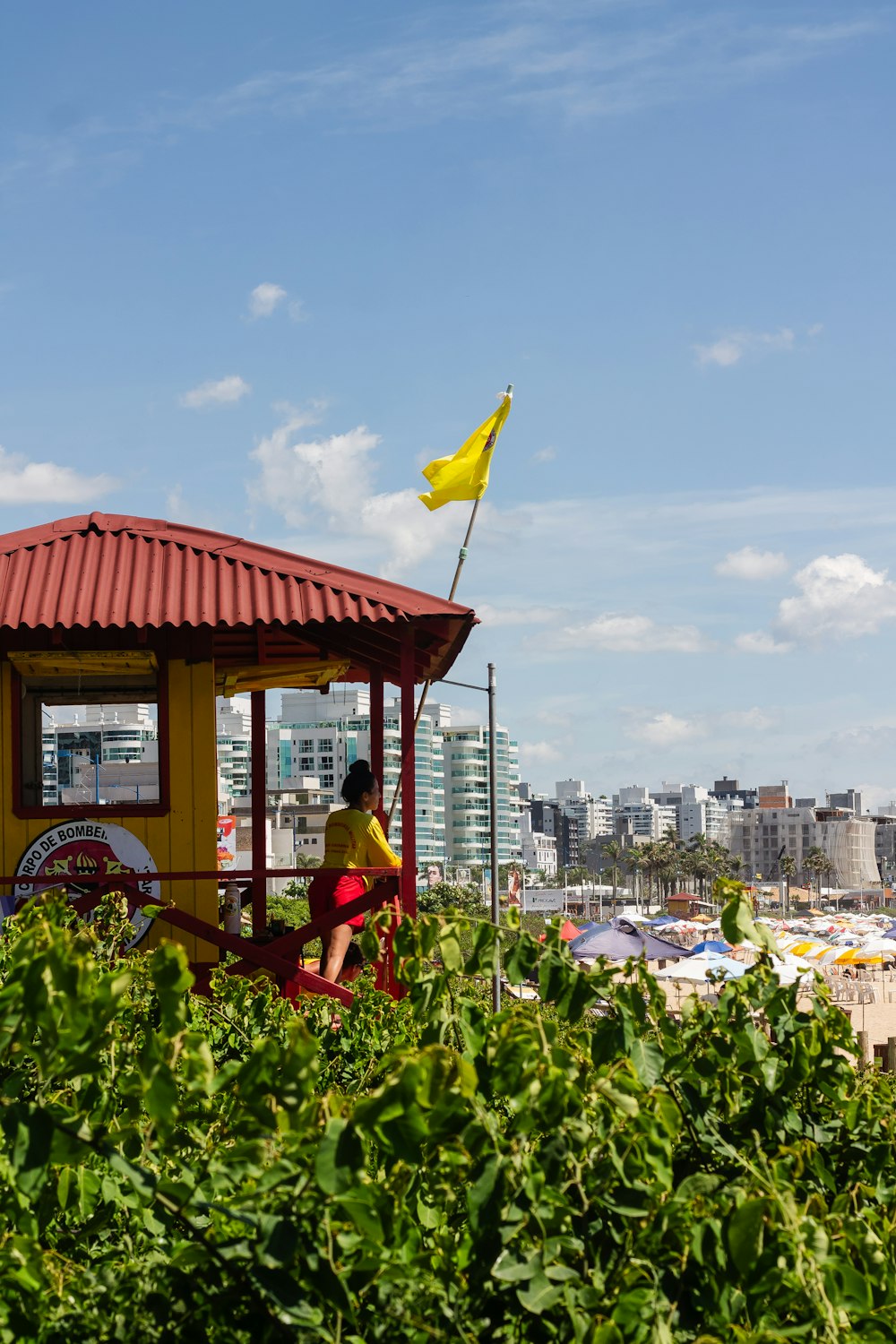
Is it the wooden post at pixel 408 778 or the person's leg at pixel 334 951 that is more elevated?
the wooden post at pixel 408 778

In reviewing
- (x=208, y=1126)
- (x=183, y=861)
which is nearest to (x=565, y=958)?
(x=208, y=1126)

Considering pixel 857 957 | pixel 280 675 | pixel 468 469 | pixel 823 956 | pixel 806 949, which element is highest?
pixel 468 469

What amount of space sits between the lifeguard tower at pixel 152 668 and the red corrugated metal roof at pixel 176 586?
0.4 inches

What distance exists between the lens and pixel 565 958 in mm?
2750

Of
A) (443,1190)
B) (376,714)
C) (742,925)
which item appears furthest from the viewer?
(376,714)

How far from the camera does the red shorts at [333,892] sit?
8742mm

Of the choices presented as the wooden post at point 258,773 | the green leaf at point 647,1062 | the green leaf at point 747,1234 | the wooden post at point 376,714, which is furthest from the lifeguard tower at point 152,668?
the green leaf at point 747,1234

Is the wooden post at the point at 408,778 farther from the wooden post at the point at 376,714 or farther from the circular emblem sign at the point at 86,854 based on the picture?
the wooden post at the point at 376,714

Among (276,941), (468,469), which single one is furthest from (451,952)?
(468,469)

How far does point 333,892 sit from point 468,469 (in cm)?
433

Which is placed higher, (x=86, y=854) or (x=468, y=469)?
(x=468, y=469)

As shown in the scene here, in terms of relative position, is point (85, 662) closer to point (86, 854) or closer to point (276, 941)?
point (86, 854)

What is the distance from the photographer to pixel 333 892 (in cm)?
890

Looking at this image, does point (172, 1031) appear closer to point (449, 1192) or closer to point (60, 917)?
point (449, 1192)
